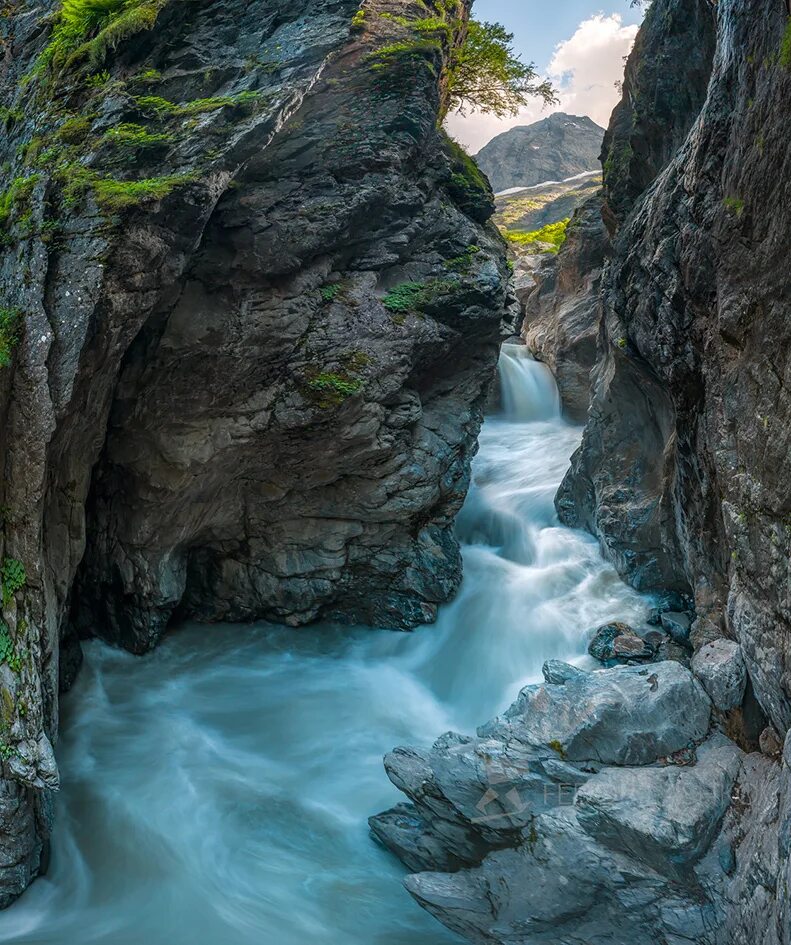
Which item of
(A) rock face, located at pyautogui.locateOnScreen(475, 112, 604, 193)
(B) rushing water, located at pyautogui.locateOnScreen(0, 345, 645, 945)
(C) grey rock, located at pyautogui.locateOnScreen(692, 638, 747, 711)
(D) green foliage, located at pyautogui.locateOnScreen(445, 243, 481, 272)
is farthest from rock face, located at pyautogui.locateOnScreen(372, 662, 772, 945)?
(A) rock face, located at pyautogui.locateOnScreen(475, 112, 604, 193)

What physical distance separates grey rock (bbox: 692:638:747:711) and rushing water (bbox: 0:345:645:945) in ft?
10.7

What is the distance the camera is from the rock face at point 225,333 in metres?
6.73

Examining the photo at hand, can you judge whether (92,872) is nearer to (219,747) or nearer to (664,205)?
(219,747)

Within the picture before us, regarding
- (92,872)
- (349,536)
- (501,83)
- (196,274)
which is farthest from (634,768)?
(501,83)

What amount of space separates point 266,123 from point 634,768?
27.5 feet

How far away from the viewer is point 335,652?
35.6 ft

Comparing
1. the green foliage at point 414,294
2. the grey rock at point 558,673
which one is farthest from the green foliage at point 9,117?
the grey rock at point 558,673

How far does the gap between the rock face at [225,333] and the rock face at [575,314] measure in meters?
7.13

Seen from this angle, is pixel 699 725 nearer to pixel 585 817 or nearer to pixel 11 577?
pixel 585 817

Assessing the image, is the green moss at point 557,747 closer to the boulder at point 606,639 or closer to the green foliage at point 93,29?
the boulder at point 606,639

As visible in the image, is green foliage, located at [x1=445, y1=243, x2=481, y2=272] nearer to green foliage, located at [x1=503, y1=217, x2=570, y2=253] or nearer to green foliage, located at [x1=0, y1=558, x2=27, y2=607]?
green foliage, located at [x1=0, y1=558, x2=27, y2=607]

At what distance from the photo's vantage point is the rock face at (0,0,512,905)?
6.73 m

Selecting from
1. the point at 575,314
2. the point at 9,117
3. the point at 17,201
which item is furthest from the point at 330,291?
the point at 575,314

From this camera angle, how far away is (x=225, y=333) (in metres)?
9.05
